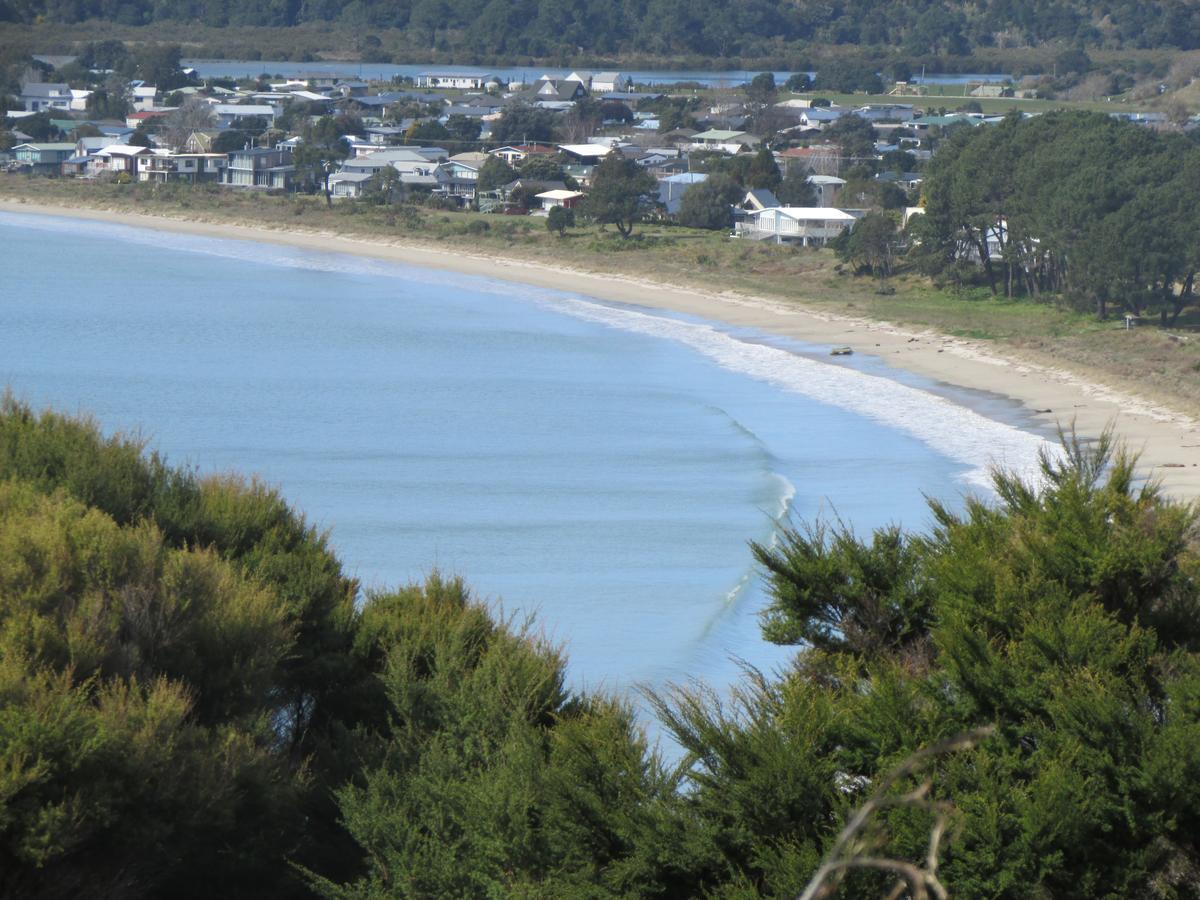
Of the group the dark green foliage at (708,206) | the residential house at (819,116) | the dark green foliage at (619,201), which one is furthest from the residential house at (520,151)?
the residential house at (819,116)

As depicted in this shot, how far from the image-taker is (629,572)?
17.7 m

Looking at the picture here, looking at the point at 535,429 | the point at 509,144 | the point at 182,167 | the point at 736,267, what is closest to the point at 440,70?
the point at 509,144

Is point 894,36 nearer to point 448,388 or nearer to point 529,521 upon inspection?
point 448,388

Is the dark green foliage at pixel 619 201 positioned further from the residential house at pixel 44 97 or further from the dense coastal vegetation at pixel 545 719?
the residential house at pixel 44 97

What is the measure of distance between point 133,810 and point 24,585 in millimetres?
1509

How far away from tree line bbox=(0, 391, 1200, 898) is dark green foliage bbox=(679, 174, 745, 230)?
178 ft

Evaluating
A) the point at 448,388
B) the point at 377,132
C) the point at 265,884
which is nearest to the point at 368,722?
the point at 265,884

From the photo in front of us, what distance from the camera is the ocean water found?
17.2 m

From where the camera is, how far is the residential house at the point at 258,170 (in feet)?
262

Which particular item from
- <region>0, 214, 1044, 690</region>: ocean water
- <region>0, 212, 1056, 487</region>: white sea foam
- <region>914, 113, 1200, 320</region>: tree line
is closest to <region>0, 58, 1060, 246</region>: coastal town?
<region>914, 113, 1200, 320</region>: tree line

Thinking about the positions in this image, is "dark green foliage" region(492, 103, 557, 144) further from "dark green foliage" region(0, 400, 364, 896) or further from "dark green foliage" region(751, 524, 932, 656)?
"dark green foliage" region(751, 524, 932, 656)

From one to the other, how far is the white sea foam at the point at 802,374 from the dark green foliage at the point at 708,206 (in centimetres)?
1243

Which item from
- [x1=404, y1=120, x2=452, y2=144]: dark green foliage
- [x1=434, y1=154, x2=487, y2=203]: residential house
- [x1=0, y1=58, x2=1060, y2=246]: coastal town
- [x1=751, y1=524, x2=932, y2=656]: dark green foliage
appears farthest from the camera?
[x1=404, y1=120, x2=452, y2=144]: dark green foliage

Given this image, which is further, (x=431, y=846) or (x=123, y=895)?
(x=431, y=846)
